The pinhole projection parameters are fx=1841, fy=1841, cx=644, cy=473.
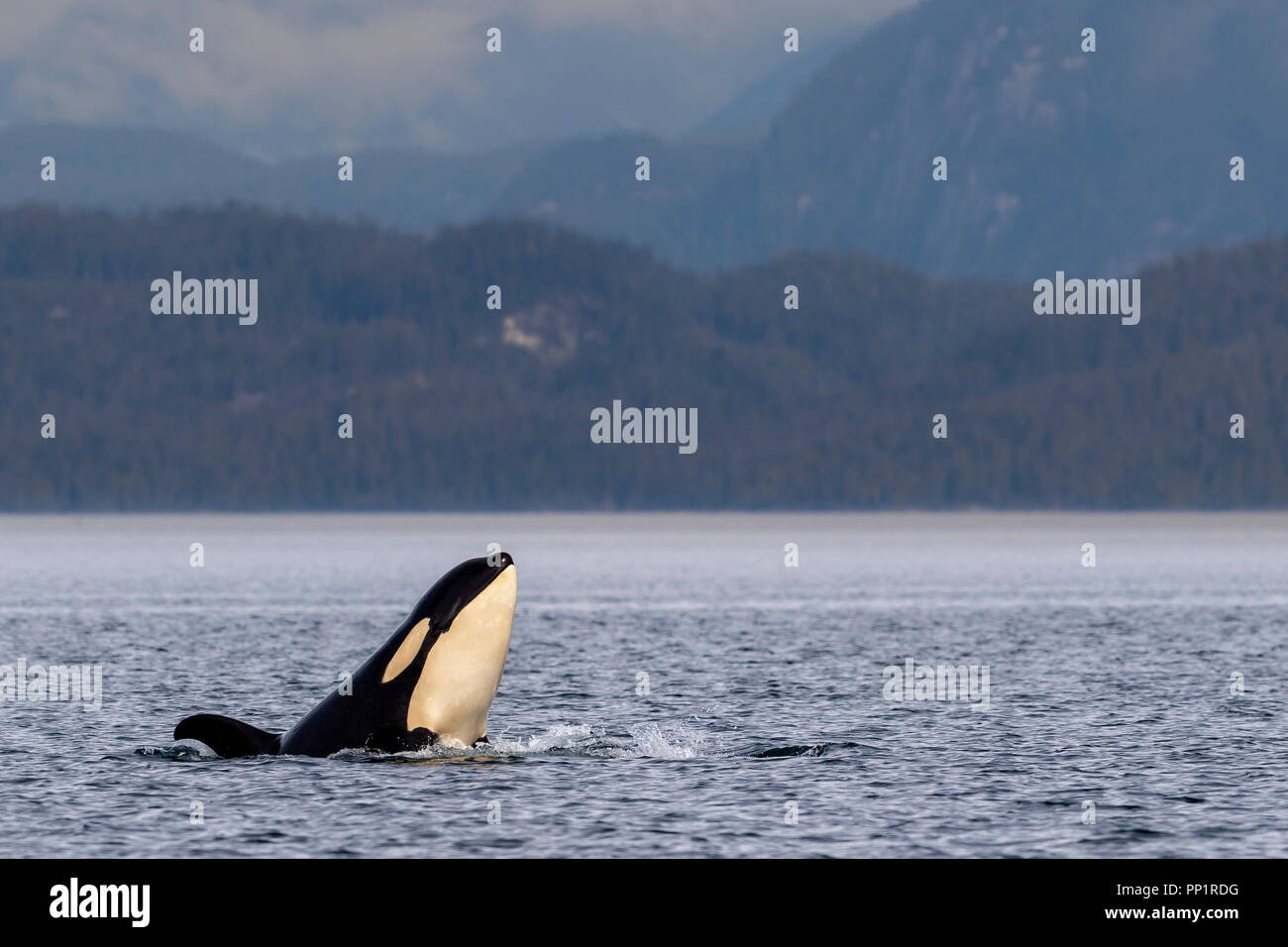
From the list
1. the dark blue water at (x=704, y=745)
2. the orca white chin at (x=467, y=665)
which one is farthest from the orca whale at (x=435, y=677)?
the dark blue water at (x=704, y=745)

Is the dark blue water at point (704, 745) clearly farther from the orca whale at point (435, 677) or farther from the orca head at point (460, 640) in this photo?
the orca head at point (460, 640)

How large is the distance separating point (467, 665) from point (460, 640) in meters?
0.41

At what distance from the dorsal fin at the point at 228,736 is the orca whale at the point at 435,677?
0.12 feet

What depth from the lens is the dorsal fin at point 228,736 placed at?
27.1 metres

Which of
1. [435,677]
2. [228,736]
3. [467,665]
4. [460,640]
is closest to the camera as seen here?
[460,640]

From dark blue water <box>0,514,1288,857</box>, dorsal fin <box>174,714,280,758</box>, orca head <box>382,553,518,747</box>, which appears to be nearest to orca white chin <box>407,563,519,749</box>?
orca head <box>382,553,518,747</box>

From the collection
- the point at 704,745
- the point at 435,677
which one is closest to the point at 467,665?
the point at 435,677

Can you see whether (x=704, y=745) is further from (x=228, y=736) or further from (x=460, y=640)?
(x=460, y=640)

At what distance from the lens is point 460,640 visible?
83.3 feet

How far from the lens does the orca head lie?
25188 millimetres

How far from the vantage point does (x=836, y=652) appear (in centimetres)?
5878

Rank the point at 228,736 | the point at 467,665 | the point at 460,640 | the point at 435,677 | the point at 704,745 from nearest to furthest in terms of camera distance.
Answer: the point at 460,640, the point at 467,665, the point at 435,677, the point at 228,736, the point at 704,745

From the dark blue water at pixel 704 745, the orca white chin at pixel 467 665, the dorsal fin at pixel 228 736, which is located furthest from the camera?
the dorsal fin at pixel 228 736
